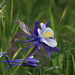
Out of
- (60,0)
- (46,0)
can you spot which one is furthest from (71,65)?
(46,0)

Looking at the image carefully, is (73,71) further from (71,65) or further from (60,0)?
(60,0)

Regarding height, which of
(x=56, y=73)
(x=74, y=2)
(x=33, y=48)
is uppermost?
(x=74, y=2)

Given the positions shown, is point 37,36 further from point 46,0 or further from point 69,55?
point 46,0

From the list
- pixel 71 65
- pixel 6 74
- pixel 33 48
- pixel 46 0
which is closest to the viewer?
pixel 33 48

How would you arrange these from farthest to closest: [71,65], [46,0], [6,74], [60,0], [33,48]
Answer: [46,0], [60,0], [71,65], [6,74], [33,48]

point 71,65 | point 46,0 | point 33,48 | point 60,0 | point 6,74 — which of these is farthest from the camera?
point 46,0

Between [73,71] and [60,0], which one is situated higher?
[60,0]

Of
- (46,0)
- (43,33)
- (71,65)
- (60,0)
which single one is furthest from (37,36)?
(46,0)

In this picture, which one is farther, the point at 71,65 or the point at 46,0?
the point at 46,0

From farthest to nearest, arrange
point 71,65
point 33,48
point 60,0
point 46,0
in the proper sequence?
point 46,0 → point 60,0 → point 71,65 → point 33,48
